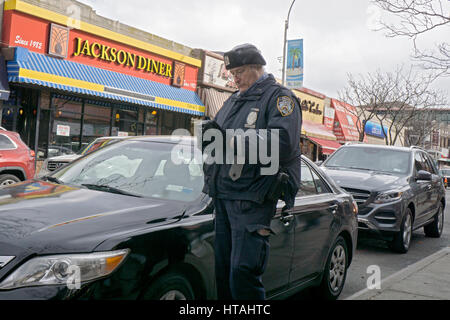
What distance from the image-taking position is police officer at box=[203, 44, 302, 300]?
2709mm

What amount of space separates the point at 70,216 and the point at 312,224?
7.25 feet

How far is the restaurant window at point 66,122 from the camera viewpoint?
1576 centimetres

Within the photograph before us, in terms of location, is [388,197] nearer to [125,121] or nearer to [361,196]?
[361,196]

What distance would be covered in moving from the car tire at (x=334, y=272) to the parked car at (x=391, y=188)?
8.51 feet

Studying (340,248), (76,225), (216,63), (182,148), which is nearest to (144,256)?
(76,225)

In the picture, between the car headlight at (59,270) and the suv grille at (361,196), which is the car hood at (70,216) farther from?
the suv grille at (361,196)

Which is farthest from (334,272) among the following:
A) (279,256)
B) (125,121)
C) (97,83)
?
(125,121)

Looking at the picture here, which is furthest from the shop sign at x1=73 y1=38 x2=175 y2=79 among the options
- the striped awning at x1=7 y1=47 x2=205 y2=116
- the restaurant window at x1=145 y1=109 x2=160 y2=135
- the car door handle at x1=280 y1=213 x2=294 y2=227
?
the car door handle at x1=280 y1=213 x2=294 y2=227

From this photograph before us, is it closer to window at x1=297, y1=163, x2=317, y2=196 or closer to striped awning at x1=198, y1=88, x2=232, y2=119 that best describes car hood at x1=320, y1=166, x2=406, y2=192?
window at x1=297, y1=163, x2=317, y2=196

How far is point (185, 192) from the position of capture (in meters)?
3.36

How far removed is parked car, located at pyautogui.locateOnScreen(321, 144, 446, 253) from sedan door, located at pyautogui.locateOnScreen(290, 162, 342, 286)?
283 cm

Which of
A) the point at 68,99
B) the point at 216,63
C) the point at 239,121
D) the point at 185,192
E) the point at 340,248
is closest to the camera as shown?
the point at 239,121
